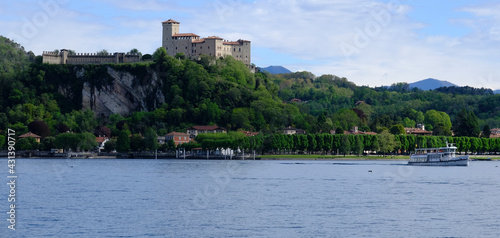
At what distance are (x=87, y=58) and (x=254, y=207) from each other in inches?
4605

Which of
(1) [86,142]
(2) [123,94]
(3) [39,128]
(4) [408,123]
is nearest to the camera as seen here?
(1) [86,142]

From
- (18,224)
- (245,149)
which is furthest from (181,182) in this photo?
(245,149)

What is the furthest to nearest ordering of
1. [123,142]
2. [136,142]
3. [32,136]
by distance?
[32,136], [136,142], [123,142]

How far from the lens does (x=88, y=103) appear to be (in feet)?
496

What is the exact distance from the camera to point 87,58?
502 feet

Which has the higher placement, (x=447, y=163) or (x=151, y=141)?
(x=151, y=141)

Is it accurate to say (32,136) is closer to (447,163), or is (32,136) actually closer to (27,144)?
(27,144)

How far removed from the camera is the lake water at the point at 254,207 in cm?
3394

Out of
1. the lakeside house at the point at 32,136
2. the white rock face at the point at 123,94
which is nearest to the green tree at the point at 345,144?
the white rock face at the point at 123,94

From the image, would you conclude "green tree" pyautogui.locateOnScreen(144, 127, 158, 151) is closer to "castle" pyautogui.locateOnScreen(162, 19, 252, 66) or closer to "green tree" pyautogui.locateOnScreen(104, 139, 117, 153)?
"green tree" pyautogui.locateOnScreen(104, 139, 117, 153)

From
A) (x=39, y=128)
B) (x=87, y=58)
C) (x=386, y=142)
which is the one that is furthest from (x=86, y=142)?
(x=386, y=142)

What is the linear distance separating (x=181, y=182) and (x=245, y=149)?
55.9 m

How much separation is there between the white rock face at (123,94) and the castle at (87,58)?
13.6 ft

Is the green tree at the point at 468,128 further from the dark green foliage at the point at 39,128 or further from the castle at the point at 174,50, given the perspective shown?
the dark green foliage at the point at 39,128
